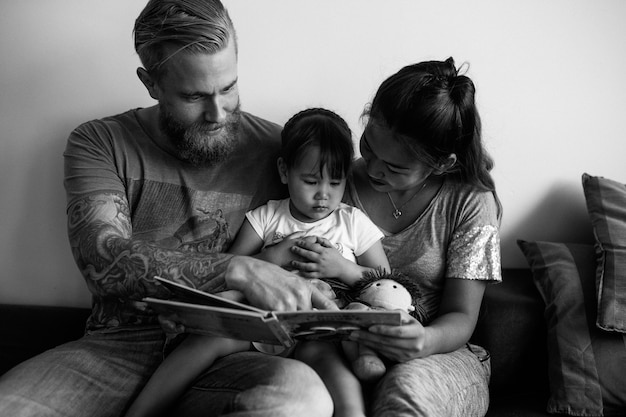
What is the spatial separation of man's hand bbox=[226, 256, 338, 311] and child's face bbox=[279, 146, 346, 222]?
1.00ft

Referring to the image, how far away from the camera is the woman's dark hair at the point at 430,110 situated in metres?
1.81

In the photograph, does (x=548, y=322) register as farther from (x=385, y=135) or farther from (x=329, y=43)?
(x=329, y=43)

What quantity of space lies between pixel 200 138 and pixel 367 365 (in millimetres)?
831

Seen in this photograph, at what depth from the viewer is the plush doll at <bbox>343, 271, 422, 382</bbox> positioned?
170cm

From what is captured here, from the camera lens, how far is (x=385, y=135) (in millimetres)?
1867

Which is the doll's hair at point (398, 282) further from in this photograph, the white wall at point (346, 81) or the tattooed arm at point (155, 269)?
the white wall at point (346, 81)

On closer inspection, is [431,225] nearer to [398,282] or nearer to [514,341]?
[398,282]

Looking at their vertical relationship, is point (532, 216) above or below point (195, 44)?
below

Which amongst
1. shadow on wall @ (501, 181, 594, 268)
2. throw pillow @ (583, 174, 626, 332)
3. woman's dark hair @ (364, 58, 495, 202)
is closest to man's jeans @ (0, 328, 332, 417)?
woman's dark hair @ (364, 58, 495, 202)

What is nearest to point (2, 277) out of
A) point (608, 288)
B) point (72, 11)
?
point (72, 11)

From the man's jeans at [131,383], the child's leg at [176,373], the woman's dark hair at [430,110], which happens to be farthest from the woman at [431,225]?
the child's leg at [176,373]

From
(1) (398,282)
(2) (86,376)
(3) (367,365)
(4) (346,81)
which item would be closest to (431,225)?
(1) (398,282)

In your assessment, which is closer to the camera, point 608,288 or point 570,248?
point 608,288

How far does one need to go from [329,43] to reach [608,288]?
1.24 metres
